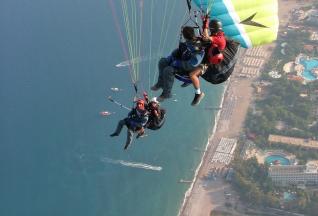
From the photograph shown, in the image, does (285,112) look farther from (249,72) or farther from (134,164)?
(134,164)

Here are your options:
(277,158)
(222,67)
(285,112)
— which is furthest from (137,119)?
(285,112)

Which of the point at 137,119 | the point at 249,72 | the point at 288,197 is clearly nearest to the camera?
the point at 137,119

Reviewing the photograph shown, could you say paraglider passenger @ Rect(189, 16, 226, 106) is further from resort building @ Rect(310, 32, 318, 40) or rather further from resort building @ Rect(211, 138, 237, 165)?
resort building @ Rect(310, 32, 318, 40)

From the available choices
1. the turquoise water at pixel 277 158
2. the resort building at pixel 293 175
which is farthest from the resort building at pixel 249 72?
the resort building at pixel 293 175

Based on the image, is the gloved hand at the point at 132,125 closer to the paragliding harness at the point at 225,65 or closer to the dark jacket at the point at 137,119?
the dark jacket at the point at 137,119

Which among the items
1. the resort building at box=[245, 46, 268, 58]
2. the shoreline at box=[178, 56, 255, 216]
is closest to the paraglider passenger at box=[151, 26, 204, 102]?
the shoreline at box=[178, 56, 255, 216]

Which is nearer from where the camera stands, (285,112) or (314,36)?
(285,112)
